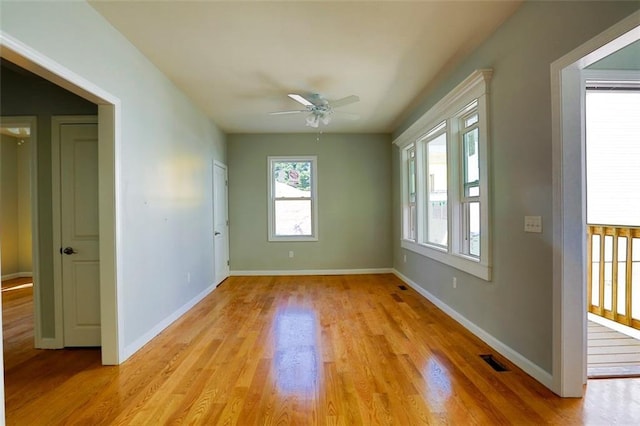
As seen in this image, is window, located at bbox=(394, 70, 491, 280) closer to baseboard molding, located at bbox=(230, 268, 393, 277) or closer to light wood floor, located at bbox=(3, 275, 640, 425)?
light wood floor, located at bbox=(3, 275, 640, 425)

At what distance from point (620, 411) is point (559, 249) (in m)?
0.98

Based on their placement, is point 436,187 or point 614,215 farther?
point 436,187

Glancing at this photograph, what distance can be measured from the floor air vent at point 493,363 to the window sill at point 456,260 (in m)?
0.65

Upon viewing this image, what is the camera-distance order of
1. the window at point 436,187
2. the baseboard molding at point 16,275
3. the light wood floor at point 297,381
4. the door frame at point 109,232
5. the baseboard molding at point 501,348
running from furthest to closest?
1. the baseboard molding at point 16,275
2. the window at point 436,187
3. the door frame at point 109,232
4. the baseboard molding at point 501,348
5. the light wood floor at point 297,381

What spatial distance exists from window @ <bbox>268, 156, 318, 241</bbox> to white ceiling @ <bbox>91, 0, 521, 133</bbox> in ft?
6.90

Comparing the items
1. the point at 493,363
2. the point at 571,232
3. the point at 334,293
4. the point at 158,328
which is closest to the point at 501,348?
the point at 493,363

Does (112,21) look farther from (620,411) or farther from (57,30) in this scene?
(620,411)

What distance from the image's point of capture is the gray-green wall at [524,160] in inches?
79.6

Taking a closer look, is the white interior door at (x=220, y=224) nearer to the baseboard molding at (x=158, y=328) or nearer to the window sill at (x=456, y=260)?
the baseboard molding at (x=158, y=328)

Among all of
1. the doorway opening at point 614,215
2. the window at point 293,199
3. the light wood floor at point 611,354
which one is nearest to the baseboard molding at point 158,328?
the window at point 293,199

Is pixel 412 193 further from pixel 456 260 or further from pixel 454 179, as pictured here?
pixel 456 260

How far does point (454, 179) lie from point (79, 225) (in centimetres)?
383

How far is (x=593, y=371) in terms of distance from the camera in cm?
232

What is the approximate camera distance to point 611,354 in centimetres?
259
